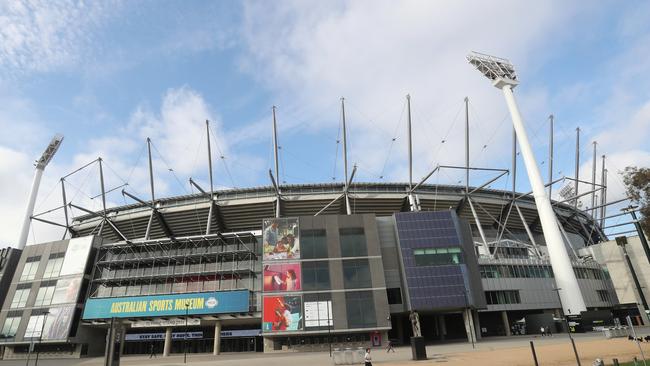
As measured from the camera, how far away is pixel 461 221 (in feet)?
186

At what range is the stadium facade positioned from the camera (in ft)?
159

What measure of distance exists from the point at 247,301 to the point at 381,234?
70.4 ft

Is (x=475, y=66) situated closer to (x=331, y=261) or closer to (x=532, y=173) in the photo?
(x=532, y=173)

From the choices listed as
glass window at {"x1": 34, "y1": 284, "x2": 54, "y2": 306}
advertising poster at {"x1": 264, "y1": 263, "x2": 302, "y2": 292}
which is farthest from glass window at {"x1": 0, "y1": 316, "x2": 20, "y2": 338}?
advertising poster at {"x1": 264, "y1": 263, "x2": 302, "y2": 292}

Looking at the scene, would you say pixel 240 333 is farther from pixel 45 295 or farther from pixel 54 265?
pixel 54 265

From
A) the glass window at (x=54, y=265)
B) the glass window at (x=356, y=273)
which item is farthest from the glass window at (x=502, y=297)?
the glass window at (x=54, y=265)

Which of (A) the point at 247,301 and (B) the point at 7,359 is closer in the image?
(A) the point at 247,301

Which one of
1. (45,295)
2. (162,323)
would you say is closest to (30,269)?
(45,295)

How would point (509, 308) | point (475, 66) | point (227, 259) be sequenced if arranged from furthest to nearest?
point (475, 66) < point (509, 308) < point (227, 259)

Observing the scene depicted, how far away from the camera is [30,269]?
6284cm

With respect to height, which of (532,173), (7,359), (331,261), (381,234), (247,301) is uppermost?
(532,173)

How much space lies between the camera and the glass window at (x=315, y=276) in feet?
160

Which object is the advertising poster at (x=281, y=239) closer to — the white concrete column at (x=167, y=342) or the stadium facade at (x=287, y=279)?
the stadium facade at (x=287, y=279)

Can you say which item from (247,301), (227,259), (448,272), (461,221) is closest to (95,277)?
(227,259)
